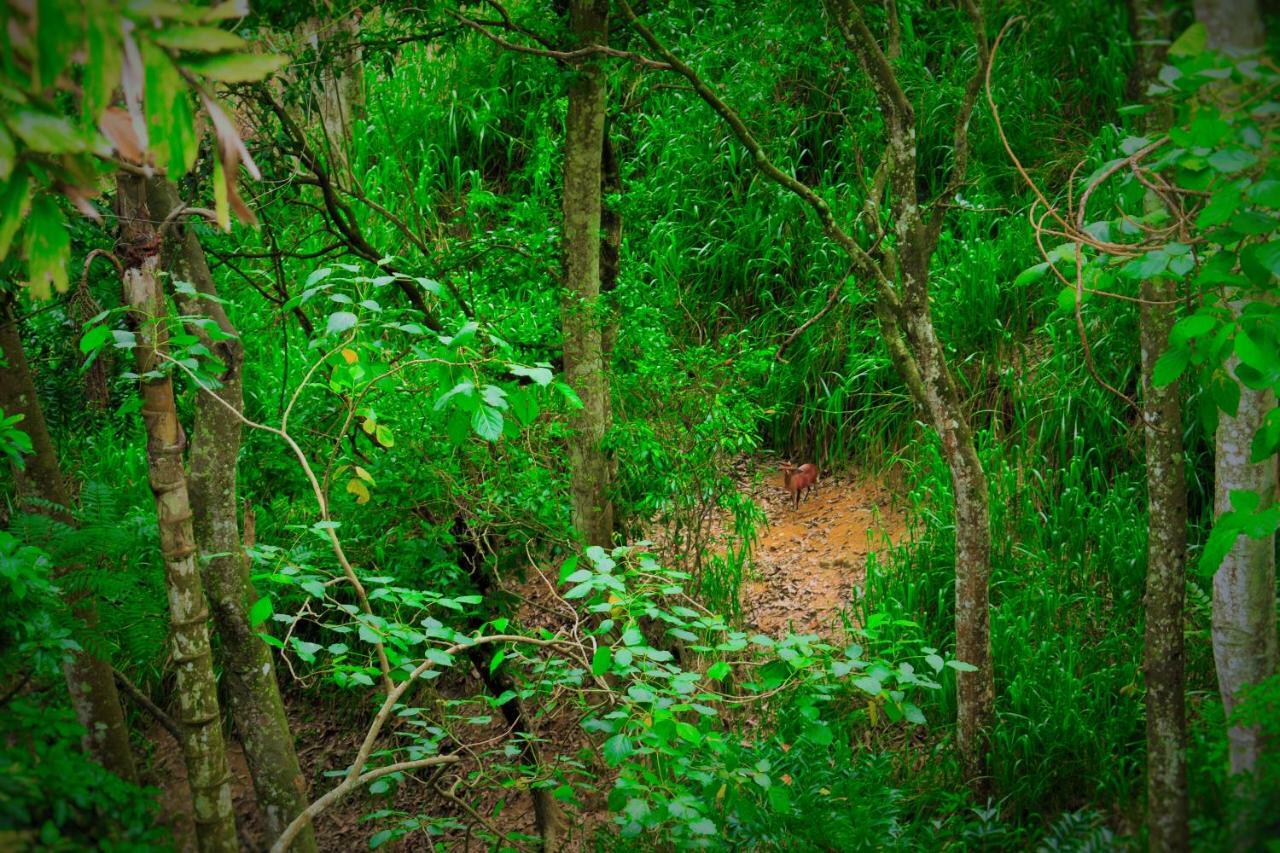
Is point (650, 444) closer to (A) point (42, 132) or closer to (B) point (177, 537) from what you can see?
(B) point (177, 537)

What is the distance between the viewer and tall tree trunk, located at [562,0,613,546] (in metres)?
4.58

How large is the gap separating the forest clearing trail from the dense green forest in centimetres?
3

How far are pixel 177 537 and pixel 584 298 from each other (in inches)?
93.9

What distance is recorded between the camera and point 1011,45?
652cm

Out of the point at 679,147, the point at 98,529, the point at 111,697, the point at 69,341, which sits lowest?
the point at 111,697

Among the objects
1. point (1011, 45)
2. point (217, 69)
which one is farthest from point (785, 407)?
point (217, 69)

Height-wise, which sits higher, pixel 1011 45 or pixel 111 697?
pixel 1011 45

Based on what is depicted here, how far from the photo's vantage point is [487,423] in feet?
7.76

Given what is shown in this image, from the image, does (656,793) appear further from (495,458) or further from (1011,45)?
(1011,45)

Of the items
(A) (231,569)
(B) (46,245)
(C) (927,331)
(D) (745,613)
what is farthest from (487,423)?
(D) (745,613)

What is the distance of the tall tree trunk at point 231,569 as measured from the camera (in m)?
3.21

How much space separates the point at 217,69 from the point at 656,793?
2182mm

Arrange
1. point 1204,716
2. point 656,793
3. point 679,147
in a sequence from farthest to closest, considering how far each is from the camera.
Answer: point 679,147 → point 1204,716 → point 656,793

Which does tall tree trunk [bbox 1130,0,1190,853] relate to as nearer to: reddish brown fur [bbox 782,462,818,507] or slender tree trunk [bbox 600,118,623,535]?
slender tree trunk [bbox 600,118,623,535]
